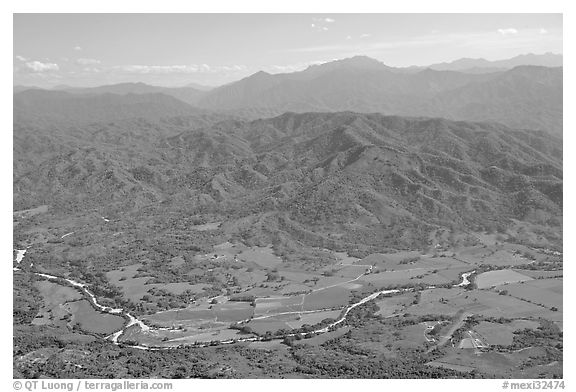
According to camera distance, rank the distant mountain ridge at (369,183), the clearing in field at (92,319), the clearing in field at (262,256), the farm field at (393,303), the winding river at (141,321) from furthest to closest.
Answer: the distant mountain ridge at (369,183), the clearing in field at (262,256), the farm field at (393,303), the clearing in field at (92,319), the winding river at (141,321)

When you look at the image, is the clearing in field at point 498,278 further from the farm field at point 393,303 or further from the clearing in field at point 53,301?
the clearing in field at point 53,301

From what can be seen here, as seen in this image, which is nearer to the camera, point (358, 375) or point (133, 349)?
point (358, 375)

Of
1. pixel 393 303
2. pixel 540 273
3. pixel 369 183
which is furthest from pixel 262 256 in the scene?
pixel 540 273

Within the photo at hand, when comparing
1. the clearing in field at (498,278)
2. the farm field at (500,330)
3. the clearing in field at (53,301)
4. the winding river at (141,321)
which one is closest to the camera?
the farm field at (500,330)

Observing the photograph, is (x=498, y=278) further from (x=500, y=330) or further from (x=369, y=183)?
(x=369, y=183)

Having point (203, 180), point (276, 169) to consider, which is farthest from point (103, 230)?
point (276, 169)

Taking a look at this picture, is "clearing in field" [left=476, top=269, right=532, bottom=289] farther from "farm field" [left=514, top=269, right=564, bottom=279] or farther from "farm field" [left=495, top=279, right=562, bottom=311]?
"farm field" [left=495, top=279, right=562, bottom=311]

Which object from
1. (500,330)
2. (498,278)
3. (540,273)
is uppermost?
(500,330)

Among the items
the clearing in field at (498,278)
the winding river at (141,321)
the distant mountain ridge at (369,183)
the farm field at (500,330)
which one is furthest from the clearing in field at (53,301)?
the clearing in field at (498,278)

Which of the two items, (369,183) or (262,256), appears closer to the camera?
(262,256)
